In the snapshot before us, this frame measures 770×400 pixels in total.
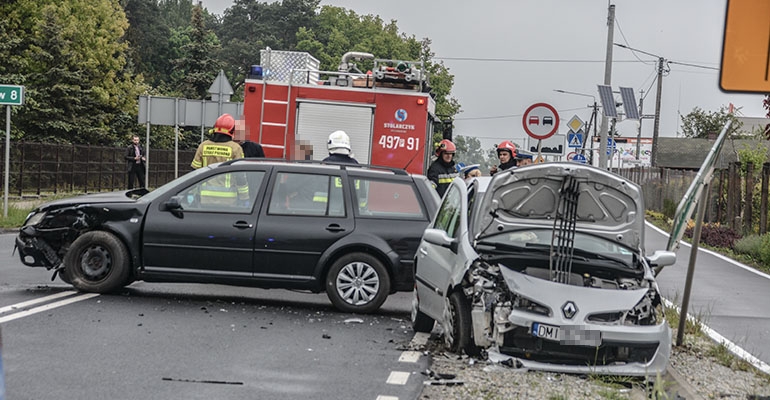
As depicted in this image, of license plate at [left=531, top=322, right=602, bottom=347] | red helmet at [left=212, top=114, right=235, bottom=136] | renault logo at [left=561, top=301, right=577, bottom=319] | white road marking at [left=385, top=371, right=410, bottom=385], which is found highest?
red helmet at [left=212, top=114, right=235, bottom=136]

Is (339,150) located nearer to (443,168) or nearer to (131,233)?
(443,168)

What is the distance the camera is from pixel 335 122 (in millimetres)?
16031

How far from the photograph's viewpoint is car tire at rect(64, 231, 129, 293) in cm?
1038

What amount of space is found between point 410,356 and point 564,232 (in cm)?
155

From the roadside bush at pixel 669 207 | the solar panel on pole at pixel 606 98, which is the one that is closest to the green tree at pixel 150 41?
the solar panel on pole at pixel 606 98

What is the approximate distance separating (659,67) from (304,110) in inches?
1774

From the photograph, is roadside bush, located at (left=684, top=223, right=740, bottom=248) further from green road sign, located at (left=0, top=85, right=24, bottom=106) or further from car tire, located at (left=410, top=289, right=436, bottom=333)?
car tire, located at (left=410, top=289, right=436, bottom=333)

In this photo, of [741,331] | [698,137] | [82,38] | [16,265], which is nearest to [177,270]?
[16,265]

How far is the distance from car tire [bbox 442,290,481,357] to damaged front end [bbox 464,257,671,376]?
Result: 20 cm

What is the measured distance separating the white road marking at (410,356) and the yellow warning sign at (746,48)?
339cm

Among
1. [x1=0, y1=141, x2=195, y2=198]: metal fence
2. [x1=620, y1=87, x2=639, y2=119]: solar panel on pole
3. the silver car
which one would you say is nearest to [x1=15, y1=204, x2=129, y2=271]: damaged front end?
the silver car

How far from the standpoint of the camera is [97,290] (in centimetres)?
1048

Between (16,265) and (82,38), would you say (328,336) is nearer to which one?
(16,265)

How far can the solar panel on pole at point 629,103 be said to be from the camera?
181ft
